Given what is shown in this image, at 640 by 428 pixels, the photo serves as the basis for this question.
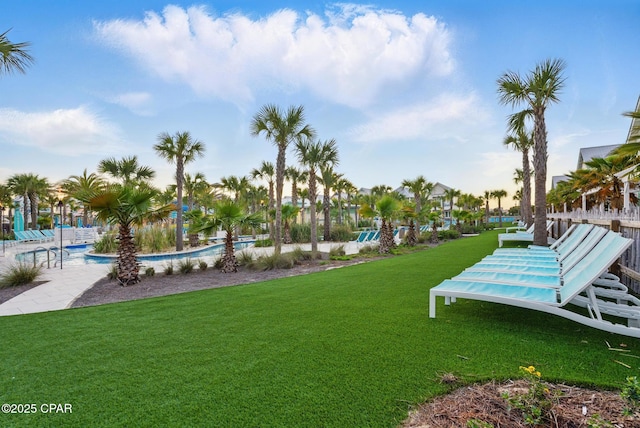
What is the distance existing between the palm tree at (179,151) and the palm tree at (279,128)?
411 cm

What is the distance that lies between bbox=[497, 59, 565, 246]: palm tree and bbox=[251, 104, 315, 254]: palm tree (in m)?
7.59

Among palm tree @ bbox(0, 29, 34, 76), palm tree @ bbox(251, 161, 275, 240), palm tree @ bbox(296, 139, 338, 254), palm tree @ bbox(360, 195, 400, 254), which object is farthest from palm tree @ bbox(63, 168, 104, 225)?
palm tree @ bbox(251, 161, 275, 240)

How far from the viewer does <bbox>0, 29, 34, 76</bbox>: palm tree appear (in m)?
5.99

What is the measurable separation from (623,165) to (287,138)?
12.4 metres

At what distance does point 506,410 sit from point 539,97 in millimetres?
12166

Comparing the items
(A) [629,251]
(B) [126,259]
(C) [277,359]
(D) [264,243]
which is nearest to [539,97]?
(A) [629,251]

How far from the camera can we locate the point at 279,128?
12.7m

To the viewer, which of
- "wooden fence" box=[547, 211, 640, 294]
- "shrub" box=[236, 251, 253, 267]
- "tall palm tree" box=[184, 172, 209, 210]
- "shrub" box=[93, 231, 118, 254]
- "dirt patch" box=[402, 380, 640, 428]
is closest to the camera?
"dirt patch" box=[402, 380, 640, 428]

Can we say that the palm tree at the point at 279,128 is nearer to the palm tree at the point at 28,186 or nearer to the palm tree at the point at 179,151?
the palm tree at the point at 179,151

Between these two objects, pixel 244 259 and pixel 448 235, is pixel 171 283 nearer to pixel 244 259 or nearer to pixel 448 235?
pixel 244 259

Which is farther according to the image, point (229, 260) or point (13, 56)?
point (229, 260)

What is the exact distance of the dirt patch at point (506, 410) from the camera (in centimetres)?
181

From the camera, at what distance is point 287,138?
13008 mm

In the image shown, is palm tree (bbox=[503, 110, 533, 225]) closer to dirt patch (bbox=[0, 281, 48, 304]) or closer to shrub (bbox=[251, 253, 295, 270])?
shrub (bbox=[251, 253, 295, 270])
